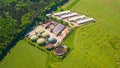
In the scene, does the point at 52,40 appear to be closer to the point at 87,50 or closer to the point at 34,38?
the point at 34,38

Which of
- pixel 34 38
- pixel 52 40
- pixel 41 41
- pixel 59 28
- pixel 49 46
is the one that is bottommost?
pixel 49 46

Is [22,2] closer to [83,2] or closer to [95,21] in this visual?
[83,2]

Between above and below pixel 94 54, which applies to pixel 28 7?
above

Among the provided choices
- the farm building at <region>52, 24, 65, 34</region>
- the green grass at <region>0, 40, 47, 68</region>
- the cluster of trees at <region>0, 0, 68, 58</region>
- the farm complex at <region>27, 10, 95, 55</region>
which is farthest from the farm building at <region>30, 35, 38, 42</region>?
the farm building at <region>52, 24, 65, 34</region>

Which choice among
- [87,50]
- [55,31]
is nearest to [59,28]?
[55,31]

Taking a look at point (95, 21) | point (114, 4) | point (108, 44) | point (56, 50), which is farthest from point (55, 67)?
point (114, 4)

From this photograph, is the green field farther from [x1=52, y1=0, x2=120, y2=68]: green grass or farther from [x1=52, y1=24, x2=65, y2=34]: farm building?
[x1=52, y1=24, x2=65, y2=34]: farm building

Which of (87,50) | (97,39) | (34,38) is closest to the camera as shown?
(87,50)
